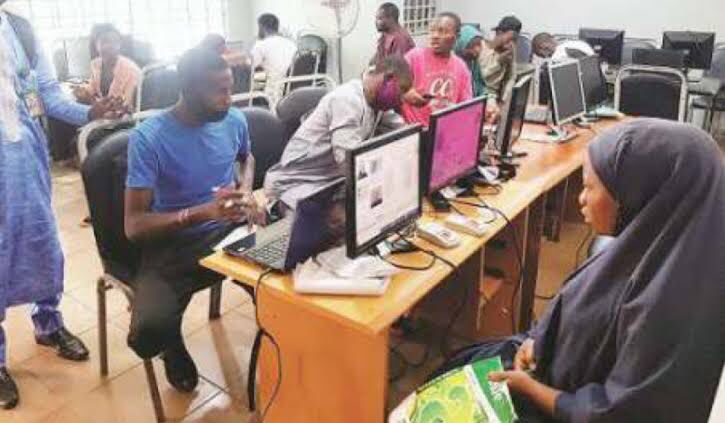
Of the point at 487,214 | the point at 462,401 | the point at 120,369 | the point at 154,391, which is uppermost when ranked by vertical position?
the point at 487,214

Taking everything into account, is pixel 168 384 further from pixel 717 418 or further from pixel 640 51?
pixel 640 51

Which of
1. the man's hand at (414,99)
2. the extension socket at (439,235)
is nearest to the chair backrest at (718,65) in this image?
the man's hand at (414,99)

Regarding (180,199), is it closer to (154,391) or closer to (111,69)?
(154,391)

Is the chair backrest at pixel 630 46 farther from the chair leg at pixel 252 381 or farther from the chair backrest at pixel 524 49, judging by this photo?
the chair leg at pixel 252 381

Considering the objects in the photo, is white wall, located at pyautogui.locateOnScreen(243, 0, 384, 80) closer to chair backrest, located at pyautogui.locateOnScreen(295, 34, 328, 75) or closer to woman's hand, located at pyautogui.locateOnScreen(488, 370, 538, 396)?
chair backrest, located at pyautogui.locateOnScreen(295, 34, 328, 75)

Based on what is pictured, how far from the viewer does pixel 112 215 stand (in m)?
1.95

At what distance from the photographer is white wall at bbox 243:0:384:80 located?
609 centimetres

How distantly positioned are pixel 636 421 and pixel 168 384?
5.45ft

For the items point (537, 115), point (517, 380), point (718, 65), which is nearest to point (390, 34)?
point (537, 115)

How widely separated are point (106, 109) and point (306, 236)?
1125 millimetres

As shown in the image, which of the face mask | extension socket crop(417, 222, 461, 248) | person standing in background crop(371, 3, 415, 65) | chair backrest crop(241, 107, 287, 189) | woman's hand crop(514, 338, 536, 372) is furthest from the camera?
person standing in background crop(371, 3, 415, 65)

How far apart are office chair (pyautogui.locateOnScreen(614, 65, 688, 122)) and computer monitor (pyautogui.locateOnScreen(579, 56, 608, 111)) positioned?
41 centimetres

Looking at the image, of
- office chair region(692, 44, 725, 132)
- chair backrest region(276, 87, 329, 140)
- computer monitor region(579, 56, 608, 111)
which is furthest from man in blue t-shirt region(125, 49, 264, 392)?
office chair region(692, 44, 725, 132)

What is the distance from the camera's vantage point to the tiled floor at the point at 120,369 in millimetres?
2031
